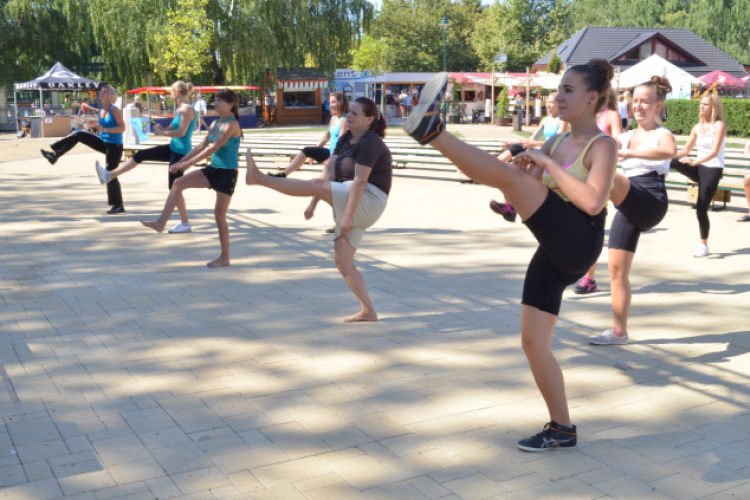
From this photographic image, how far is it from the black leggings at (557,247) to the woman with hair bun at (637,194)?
5.27 feet

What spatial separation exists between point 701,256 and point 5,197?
36.8 ft

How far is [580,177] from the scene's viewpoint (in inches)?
136

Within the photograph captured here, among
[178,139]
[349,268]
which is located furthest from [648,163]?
[178,139]

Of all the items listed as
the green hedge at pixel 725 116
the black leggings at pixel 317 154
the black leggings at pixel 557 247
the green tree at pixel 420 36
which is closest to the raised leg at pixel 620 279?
the black leggings at pixel 557 247

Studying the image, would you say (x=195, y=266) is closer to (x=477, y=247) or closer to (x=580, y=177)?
(x=477, y=247)

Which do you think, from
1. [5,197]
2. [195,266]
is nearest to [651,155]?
[195,266]

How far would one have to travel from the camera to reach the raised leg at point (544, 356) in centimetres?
344

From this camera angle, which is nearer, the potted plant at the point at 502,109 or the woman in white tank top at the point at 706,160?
the woman in white tank top at the point at 706,160

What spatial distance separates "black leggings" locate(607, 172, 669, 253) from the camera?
501 cm

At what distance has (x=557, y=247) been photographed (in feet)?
10.7

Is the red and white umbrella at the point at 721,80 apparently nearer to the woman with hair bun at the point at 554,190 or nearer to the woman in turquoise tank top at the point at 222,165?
the woman in turquoise tank top at the point at 222,165

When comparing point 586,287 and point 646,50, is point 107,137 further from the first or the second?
point 646,50

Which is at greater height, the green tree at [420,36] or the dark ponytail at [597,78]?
the green tree at [420,36]

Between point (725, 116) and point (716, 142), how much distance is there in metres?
24.2
